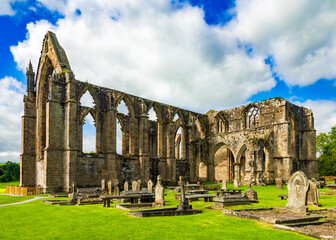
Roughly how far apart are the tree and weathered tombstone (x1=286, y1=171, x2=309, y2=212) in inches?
1434

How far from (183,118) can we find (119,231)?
25.9 meters

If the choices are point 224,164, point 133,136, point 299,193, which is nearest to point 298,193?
point 299,193

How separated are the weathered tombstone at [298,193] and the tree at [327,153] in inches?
1434

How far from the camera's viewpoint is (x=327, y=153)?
45.5 metres

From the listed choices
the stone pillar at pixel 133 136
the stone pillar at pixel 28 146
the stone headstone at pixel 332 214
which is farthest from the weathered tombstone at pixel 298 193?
the stone pillar at pixel 28 146

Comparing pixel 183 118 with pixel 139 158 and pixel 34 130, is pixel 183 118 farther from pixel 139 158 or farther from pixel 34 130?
pixel 34 130

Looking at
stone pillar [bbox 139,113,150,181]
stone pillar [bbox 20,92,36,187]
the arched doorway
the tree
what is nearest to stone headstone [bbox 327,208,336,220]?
stone pillar [bbox 139,113,150,181]

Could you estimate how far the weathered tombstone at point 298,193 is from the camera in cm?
998

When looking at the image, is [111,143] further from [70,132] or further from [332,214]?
[332,214]

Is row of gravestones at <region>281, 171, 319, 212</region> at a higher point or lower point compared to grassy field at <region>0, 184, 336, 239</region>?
higher

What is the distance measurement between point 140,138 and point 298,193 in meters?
18.5

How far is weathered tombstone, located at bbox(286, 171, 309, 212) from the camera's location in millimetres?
9984

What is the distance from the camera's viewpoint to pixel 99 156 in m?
24.3

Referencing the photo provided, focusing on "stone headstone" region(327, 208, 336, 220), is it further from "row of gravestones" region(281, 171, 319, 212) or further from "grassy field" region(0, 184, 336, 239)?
"grassy field" region(0, 184, 336, 239)
